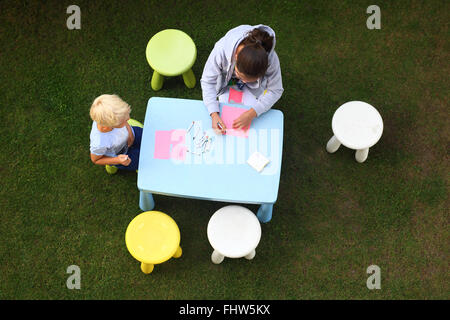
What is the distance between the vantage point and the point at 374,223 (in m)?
3.30

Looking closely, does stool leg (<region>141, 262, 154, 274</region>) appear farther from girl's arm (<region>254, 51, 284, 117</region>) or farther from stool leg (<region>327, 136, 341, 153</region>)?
stool leg (<region>327, 136, 341, 153</region>)

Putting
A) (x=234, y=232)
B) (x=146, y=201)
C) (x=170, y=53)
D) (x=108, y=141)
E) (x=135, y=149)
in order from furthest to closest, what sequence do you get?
(x=170, y=53) < (x=146, y=201) < (x=135, y=149) < (x=234, y=232) < (x=108, y=141)

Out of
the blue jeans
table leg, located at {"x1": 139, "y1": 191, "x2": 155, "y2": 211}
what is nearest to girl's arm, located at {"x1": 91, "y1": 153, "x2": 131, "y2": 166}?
the blue jeans

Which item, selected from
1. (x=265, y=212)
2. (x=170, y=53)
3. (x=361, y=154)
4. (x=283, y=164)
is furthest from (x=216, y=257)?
(x=170, y=53)

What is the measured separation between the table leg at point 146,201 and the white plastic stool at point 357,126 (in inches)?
59.6

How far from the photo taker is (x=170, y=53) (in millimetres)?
3264

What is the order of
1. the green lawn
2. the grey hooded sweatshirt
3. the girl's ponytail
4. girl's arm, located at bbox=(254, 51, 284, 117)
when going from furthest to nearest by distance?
1. the green lawn
2. girl's arm, located at bbox=(254, 51, 284, 117)
3. the grey hooded sweatshirt
4. the girl's ponytail

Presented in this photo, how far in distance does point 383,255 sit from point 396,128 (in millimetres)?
1109

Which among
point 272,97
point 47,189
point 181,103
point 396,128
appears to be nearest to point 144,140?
point 181,103

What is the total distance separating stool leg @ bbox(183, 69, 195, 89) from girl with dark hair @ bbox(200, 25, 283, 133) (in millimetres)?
650

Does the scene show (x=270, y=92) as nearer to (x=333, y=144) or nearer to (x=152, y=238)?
(x=333, y=144)

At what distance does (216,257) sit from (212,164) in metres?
0.86

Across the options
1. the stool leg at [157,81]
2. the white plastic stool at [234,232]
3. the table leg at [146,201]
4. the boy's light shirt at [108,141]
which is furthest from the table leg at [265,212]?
the stool leg at [157,81]

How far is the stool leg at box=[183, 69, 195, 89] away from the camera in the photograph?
3410 mm
